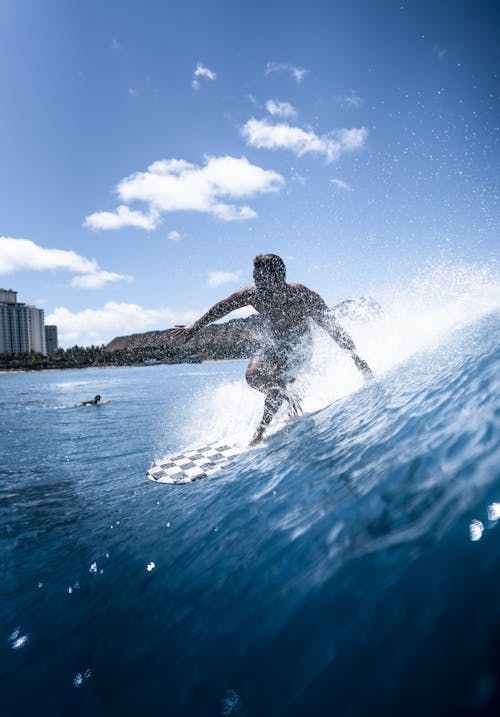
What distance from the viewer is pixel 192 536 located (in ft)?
9.09

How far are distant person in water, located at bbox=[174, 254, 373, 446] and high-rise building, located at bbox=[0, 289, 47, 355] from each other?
184317mm

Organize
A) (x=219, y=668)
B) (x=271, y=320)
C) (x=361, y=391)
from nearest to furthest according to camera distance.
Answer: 1. (x=219, y=668)
2. (x=361, y=391)
3. (x=271, y=320)

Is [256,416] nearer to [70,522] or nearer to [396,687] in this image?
[70,522]

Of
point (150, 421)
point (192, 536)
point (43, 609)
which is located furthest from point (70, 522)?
point (150, 421)

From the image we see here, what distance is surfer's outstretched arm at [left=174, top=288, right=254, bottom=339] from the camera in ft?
18.5

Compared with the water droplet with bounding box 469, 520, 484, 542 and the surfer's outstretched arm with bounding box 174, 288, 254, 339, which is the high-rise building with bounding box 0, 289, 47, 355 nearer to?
the surfer's outstretched arm with bounding box 174, 288, 254, 339

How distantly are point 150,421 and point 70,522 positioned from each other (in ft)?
30.4

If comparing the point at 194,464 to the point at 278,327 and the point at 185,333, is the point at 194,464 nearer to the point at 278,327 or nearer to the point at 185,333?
the point at 185,333

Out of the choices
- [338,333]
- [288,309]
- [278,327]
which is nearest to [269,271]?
[288,309]

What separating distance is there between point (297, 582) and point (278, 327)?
434cm

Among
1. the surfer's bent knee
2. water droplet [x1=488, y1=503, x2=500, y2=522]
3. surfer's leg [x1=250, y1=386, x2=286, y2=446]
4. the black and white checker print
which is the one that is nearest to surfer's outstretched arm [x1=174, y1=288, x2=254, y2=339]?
the surfer's bent knee

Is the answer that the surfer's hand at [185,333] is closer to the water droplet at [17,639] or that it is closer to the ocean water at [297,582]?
the ocean water at [297,582]

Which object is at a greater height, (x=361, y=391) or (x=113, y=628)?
(x=361, y=391)

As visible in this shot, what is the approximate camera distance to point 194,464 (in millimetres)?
5383
